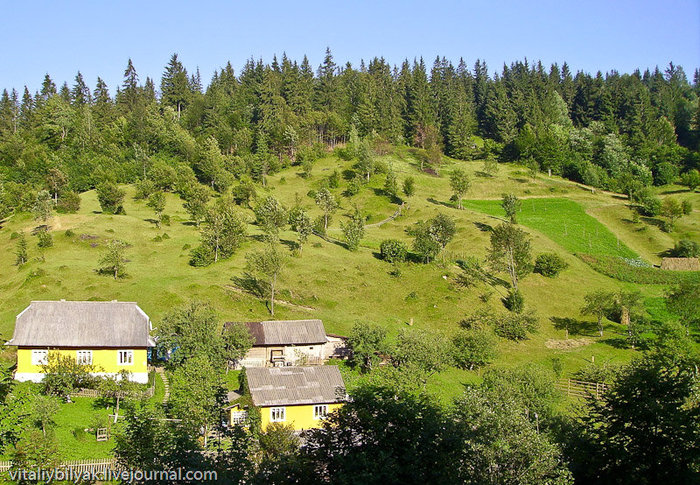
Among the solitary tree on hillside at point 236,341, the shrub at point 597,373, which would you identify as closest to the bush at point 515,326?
the shrub at point 597,373

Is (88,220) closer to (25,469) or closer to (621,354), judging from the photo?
(25,469)

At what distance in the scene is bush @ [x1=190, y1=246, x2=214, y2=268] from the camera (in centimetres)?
7244

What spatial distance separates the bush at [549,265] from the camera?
81.8m

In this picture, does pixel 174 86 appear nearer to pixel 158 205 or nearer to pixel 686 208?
pixel 158 205

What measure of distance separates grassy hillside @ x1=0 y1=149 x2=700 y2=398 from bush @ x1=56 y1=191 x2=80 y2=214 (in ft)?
5.64

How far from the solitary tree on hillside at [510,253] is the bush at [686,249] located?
2738 cm

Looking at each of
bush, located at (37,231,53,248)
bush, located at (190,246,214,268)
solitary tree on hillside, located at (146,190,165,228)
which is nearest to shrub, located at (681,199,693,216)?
bush, located at (190,246,214,268)

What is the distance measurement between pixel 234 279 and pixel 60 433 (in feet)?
109

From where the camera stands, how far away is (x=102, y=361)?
48656 millimetres

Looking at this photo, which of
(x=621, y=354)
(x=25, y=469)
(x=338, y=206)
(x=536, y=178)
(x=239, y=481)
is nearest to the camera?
(x=239, y=481)

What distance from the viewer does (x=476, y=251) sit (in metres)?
86.4

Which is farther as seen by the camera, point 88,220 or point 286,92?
point 286,92

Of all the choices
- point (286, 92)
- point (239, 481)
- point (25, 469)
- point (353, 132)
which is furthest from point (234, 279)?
point (286, 92)

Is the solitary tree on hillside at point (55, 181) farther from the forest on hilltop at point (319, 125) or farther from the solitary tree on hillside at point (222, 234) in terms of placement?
the solitary tree on hillside at point (222, 234)
